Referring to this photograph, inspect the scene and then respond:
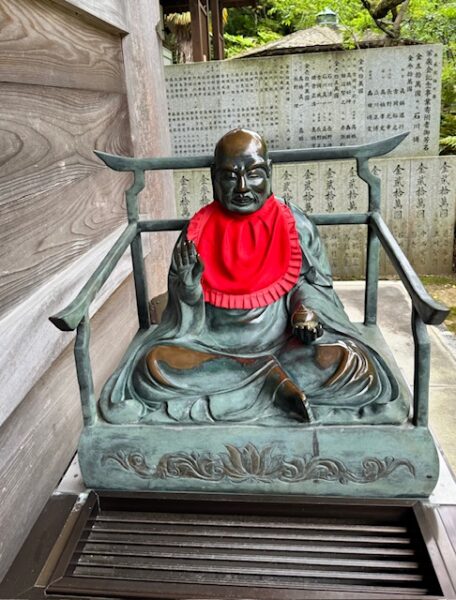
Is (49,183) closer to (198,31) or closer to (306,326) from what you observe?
(306,326)

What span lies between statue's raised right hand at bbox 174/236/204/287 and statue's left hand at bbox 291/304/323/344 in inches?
13.0

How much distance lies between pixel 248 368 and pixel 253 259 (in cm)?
38

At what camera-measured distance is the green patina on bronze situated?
147 centimetres

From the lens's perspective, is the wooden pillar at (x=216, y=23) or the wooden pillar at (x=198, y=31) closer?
the wooden pillar at (x=198, y=31)

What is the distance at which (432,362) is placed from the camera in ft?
10.4

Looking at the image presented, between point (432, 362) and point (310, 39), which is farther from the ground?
point (310, 39)

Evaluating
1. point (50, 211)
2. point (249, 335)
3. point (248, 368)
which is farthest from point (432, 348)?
point (50, 211)

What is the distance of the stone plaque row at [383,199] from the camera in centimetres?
502

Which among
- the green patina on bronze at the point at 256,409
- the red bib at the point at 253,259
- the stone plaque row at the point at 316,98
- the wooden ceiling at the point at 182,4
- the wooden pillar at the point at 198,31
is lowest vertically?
the green patina on bronze at the point at 256,409

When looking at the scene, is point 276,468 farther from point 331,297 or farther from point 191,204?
point 191,204

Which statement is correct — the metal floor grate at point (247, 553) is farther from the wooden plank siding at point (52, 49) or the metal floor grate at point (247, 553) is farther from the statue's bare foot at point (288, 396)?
the wooden plank siding at point (52, 49)

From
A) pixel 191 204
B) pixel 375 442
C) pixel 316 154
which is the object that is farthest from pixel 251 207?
pixel 191 204

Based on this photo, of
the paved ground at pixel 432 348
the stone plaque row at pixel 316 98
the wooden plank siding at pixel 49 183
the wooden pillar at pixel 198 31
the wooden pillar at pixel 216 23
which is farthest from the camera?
the wooden pillar at pixel 216 23

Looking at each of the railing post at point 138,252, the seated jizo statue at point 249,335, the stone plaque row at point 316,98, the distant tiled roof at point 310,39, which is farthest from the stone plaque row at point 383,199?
the seated jizo statue at point 249,335
